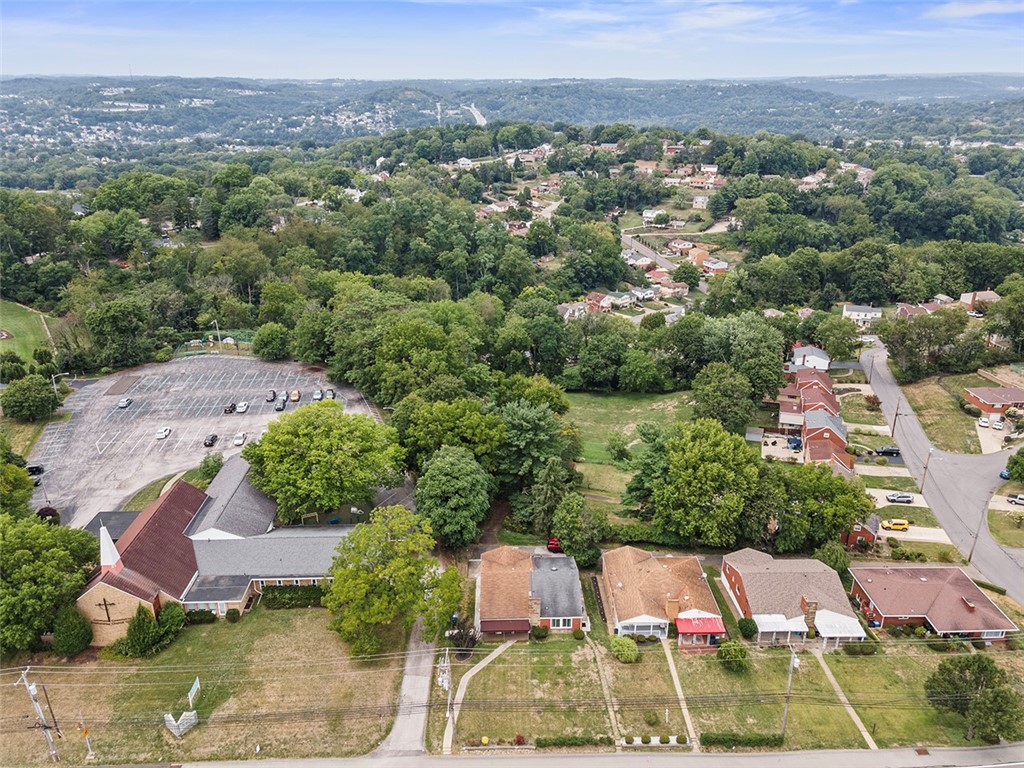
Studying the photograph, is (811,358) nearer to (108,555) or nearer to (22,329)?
(108,555)

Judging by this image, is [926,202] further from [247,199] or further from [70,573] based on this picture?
[70,573]

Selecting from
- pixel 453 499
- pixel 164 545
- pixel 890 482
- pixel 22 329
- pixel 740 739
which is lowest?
pixel 890 482

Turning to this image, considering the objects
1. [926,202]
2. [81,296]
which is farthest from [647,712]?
[926,202]

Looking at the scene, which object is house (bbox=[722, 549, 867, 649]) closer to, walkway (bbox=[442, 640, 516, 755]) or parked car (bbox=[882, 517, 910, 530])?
parked car (bbox=[882, 517, 910, 530])

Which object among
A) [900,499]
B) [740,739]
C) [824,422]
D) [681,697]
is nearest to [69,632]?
[681,697]

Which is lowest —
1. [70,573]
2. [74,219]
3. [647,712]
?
[647,712]

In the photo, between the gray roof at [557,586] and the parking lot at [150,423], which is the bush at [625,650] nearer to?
the gray roof at [557,586]
